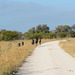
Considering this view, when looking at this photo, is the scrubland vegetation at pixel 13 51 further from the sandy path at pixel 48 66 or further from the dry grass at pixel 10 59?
the sandy path at pixel 48 66

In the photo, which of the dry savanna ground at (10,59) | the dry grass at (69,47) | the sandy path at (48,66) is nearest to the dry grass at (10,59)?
the dry savanna ground at (10,59)

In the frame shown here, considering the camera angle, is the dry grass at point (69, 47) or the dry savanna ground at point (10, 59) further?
the dry grass at point (69, 47)

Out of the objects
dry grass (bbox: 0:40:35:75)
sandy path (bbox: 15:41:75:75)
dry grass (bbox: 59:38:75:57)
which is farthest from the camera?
dry grass (bbox: 59:38:75:57)

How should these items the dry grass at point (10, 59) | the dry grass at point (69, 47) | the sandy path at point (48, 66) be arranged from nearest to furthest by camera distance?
the dry grass at point (10, 59)
the sandy path at point (48, 66)
the dry grass at point (69, 47)

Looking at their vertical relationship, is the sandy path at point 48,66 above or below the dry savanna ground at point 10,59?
below

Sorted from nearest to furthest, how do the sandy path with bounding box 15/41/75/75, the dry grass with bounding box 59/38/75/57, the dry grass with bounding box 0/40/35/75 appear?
the dry grass with bounding box 0/40/35/75
the sandy path with bounding box 15/41/75/75
the dry grass with bounding box 59/38/75/57

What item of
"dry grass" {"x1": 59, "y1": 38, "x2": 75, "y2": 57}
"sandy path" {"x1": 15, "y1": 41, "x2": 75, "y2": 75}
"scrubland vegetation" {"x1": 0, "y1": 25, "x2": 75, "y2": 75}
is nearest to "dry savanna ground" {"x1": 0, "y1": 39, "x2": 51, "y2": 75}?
"scrubland vegetation" {"x1": 0, "y1": 25, "x2": 75, "y2": 75}

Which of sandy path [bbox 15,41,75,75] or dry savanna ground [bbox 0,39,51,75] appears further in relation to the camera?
sandy path [bbox 15,41,75,75]

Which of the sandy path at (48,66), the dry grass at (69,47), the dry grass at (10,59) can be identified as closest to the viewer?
the dry grass at (10,59)

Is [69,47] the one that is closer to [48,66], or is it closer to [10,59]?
[48,66]

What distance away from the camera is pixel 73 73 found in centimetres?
827

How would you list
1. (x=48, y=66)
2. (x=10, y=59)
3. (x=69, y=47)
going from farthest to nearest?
(x=69, y=47)
(x=10, y=59)
(x=48, y=66)

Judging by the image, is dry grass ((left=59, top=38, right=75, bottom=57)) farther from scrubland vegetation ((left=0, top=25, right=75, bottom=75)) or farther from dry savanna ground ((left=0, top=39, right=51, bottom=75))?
dry savanna ground ((left=0, top=39, right=51, bottom=75))

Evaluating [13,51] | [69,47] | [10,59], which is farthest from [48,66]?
[69,47]
